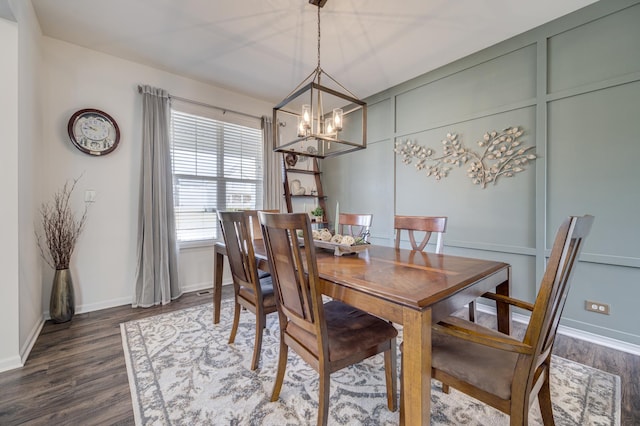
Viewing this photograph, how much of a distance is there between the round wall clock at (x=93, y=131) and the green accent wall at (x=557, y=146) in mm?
3627

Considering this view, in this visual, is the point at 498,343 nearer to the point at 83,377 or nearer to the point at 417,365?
the point at 417,365

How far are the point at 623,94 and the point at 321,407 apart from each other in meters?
3.14

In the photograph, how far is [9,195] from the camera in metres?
1.79

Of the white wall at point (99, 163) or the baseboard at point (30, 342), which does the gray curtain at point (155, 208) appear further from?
the baseboard at point (30, 342)

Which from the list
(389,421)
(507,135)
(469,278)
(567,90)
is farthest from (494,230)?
(389,421)

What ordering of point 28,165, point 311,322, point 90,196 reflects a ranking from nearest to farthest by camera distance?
point 311,322
point 28,165
point 90,196

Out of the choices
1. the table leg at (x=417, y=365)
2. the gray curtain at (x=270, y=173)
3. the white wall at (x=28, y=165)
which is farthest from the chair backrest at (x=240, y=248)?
the gray curtain at (x=270, y=173)

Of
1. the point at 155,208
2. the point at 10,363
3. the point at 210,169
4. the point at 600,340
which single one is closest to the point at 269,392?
the point at 10,363

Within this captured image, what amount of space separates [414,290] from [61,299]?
3.18m

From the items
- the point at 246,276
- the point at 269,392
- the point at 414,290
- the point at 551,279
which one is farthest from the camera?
the point at 246,276

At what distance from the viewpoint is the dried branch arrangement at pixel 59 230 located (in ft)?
8.18

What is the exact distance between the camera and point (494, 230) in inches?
108

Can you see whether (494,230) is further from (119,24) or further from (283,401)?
(119,24)

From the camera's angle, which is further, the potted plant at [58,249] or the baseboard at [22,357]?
the potted plant at [58,249]
